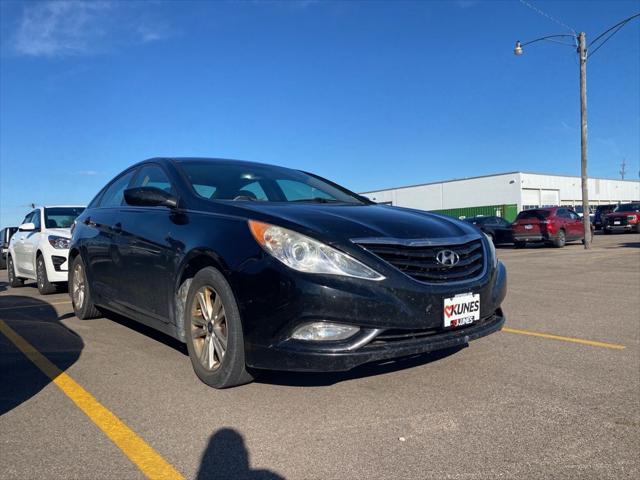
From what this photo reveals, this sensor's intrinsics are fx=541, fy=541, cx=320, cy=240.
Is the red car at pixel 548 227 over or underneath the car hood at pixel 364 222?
underneath

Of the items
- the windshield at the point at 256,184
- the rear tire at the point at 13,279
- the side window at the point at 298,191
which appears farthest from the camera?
the rear tire at the point at 13,279

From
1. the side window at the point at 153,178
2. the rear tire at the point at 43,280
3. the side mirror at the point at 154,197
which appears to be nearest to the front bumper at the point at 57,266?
the rear tire at the point at 43,280

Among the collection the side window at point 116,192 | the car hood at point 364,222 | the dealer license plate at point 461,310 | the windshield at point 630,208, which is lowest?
the dealer license plate at point 461,310

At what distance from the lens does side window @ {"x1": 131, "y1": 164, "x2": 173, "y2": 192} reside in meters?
4.43

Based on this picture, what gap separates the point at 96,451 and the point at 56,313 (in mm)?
4689

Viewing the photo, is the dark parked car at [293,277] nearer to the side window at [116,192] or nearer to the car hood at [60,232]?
the side window at [116,192]

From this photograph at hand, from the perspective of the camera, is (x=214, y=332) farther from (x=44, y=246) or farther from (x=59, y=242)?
(x=44, y=246)

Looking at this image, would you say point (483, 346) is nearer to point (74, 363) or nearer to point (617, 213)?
point (74, 363)

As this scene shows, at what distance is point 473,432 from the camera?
2855 millimetres

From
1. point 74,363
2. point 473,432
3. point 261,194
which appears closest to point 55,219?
point 74,363

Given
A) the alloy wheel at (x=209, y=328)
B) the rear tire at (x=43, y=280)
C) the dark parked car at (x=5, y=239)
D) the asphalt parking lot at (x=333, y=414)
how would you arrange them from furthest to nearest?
1. the dark parked car at (x=5, y=239)
2. the rear tire at (x=43, y=280)
3. the alloy wheel at (x=209, y=328)
4. the asphalt parking lot at (x=333, y=414)

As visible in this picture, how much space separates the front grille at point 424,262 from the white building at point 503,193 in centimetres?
4572

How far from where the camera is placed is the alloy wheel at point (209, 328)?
11.3 ft

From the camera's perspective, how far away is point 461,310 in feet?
11.0
